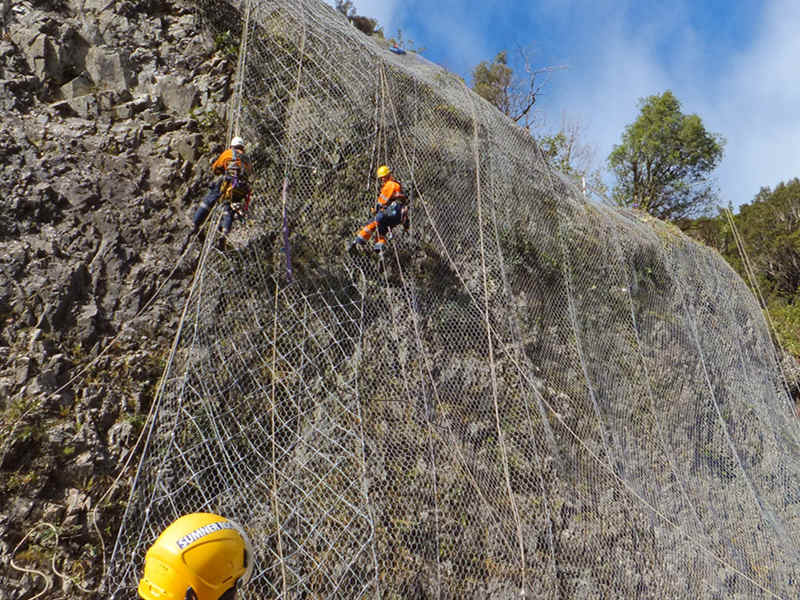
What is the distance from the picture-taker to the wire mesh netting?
3482 millimetres

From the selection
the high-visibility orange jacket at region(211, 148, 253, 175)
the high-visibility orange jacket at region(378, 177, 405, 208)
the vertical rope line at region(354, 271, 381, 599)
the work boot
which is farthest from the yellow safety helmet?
the high-visibility orange jacket at region(378, 177, 405, 208)

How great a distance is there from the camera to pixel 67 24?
4.88 m

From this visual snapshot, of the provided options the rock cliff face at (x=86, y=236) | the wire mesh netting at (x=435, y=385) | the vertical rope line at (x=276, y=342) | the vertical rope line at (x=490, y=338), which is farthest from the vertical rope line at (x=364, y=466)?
the rock cliff face at (x=86, y=236)

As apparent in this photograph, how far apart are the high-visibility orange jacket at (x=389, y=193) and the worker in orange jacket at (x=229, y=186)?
4.16 feet

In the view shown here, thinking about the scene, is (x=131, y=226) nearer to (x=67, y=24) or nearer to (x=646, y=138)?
(x=67, y=24)

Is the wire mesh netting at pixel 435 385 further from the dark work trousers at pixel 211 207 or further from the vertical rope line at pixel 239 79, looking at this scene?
the dark work trousers at pixel 211 207

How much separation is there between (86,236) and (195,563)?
3.35m

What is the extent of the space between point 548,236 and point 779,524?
4.44m

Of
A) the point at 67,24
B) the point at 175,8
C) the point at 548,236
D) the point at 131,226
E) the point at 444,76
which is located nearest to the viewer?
the point at 131,226

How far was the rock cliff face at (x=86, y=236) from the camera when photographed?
3.00 metres

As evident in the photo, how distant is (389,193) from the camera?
15.2ft

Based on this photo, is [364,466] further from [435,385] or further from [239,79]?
[239,79]

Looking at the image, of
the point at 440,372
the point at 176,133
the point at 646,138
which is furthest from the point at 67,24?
the point at 646,138

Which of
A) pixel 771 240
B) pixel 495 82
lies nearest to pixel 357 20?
pixel 495 82
